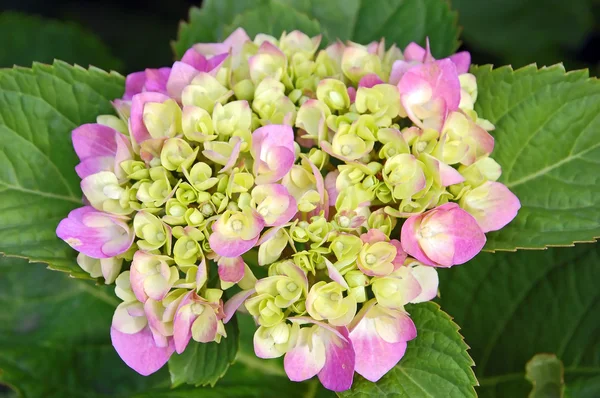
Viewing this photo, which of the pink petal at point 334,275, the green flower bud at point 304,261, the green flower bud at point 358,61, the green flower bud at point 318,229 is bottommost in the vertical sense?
the green flower bud at point 304,261

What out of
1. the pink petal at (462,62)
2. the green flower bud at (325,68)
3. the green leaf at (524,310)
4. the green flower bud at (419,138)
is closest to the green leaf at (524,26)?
the green leaf at (524,310)

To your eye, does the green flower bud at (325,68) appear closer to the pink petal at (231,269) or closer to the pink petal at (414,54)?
the pink petal at (414,54)

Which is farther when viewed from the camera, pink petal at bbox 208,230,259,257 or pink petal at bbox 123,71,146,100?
pink petal at bbox 123,71,146,100

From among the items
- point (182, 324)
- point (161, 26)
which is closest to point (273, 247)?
point (182, 324)

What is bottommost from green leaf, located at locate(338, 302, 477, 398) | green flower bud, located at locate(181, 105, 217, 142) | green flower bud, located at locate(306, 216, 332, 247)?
green leaf, located at locate(338, 302, 477, 398)

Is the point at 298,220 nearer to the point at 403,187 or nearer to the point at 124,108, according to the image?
the point at 403,187

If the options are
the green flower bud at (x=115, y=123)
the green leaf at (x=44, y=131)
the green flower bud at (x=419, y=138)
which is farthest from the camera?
the green leaf at (x=44, y=131)

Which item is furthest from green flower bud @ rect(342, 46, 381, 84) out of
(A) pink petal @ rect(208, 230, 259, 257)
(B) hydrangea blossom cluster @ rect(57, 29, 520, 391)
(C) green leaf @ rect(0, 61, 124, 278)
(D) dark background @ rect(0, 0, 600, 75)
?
(D) dark background @ rect(0, 0, 600, 75)

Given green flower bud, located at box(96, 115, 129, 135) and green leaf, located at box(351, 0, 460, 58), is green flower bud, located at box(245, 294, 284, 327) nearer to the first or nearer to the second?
green flower bud, located at box(96, 115, 129, 135)
